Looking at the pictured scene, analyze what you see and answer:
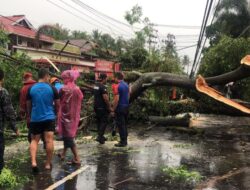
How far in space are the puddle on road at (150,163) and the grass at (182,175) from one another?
0.43 ft

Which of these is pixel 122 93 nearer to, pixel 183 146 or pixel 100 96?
pixel 100 96

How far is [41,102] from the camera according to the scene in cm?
809

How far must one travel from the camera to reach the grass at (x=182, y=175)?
7664 mm

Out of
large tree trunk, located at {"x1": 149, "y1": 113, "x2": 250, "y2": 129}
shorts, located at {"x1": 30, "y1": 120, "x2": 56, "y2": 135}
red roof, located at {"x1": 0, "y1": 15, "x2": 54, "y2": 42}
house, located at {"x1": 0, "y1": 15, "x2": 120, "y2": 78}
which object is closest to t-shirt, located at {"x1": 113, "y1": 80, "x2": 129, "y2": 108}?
shorts, located at {"x1": 30, "y1": 120, "x2": 56, "y2": 135}

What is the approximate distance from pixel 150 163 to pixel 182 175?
1.31m

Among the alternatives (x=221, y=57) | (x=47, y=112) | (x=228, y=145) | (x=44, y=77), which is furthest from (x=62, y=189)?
(x=221, y=57)

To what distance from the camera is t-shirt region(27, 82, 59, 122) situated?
26.5ft

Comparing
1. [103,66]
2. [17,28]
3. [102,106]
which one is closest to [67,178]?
[102,106]

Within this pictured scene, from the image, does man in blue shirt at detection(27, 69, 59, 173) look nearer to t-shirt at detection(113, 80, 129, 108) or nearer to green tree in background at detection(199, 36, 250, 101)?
t-shirt at detection(113, 80, 129, 108)

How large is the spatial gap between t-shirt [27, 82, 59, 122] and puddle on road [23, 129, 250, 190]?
39.9 inches

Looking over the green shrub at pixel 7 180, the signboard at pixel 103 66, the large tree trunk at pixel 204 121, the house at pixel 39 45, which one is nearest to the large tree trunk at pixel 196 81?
the large tree trunk at pixel 204 121

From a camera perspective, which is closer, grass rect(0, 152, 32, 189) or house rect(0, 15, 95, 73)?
grass rect(0, 152, 32, 189)

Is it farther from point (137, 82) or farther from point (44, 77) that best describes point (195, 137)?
point (44, 77)

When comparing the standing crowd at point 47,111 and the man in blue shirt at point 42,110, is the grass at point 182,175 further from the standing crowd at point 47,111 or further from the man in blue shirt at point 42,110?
the man in blue shirt at point 42,110
